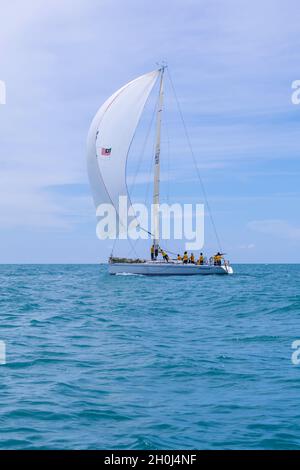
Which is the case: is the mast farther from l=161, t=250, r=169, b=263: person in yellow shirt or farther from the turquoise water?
the turquoise water

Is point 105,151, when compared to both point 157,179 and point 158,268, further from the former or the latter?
point 158,268

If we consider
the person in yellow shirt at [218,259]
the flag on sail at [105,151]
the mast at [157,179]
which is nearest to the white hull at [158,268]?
the person in yellow shirt at [218,259]

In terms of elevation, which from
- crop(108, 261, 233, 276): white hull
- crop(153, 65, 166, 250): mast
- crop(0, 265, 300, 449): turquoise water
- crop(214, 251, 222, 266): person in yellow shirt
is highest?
crop(153, 65, 166, 250): mast

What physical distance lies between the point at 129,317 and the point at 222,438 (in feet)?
34.9

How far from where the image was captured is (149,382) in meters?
8.46

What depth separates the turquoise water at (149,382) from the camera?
20.1 feet

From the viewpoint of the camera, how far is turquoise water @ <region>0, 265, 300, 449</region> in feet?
20.1

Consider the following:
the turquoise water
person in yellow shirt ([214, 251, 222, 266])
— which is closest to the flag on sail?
person in yellow shirt ([214, 251, 222, 266])

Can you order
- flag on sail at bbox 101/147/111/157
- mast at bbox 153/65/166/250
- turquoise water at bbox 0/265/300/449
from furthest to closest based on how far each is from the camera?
mast at bbox 153/65/166/250, flag on sail at bbox 101/147/111/157, turquoise water at bbox 0/265/300/449

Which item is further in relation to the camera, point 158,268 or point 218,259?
point 218,259

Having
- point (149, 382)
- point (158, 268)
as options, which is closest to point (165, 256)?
point (158, 268)

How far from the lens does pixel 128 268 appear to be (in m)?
36.9

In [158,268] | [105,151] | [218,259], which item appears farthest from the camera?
[218,259]

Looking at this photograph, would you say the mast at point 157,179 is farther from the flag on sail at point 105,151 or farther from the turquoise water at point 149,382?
the turquoise water at point 149,382
